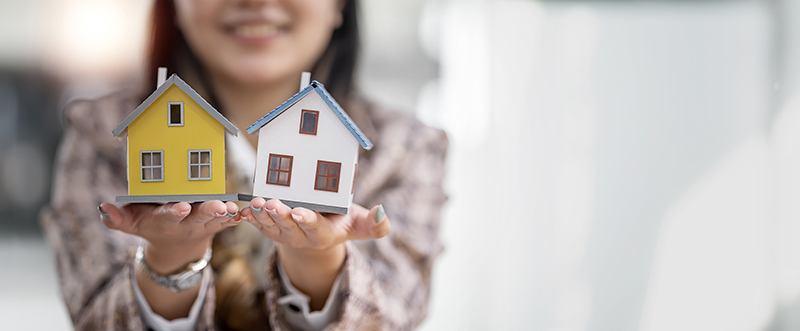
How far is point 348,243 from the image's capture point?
788 millimetres

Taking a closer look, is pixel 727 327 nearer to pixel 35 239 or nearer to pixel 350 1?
pixel 350 1

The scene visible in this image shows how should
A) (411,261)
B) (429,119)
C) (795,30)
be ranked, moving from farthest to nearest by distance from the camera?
(429,119)
(795,30)
(411,261)

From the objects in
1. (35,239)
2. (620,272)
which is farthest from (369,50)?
(35,239)

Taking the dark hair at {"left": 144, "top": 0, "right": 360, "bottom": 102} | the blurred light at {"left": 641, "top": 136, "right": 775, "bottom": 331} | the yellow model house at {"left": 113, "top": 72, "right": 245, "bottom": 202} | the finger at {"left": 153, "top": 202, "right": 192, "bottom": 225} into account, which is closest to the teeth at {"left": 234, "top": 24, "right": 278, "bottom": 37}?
the dark hair at {"left": 144, "top": 0, "right": 360, "bottom": 102}

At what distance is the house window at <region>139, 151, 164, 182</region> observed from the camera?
62 cm

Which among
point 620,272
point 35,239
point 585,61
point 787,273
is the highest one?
point 585,61

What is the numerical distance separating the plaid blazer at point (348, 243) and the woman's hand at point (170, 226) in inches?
4.1

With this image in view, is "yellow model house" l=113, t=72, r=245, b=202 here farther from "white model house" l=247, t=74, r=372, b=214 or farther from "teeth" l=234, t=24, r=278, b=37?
"teeth" l=234, t=24, r=278, b=37

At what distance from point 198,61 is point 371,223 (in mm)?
773

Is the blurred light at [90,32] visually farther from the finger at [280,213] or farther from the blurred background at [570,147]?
the finger at [280,213]

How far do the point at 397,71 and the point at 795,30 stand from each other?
130cm

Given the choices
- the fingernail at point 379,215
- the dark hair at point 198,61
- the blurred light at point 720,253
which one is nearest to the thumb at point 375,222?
the fingernail at point 379,215

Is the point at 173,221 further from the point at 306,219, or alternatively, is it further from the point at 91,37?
the point at 91,37

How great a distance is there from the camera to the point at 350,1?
115cm
